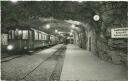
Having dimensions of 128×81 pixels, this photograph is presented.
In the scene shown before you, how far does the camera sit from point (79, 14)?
15.9 m

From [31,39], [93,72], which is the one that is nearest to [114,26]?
→ [93,72]

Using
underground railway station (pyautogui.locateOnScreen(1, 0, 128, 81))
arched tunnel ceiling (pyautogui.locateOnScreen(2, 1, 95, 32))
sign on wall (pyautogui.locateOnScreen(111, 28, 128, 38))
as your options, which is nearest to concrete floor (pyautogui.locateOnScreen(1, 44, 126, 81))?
underground railway station (pyautogui.locateOnScreen(1, 0, 128, 81))

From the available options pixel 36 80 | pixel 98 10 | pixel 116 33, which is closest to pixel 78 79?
pixel 36 80

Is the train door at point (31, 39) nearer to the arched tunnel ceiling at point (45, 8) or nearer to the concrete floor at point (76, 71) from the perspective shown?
the arched tunnel ceiling at point (45, 8)

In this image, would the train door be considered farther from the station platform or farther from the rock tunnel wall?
the rock tunnel wall

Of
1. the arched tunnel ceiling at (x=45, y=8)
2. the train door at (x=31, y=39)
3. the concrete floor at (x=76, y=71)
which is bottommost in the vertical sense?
the concrete floor at (x=76, y=71)

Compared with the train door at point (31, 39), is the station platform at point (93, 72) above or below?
below

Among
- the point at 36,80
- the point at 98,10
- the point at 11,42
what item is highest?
the point at 98,10

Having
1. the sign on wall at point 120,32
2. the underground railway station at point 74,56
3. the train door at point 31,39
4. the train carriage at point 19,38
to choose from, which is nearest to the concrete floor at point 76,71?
the underground railway station at point 74,56

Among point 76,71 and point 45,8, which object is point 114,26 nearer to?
point 76,71

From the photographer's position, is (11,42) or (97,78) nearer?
(97,78)

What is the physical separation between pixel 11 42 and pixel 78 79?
484 inches

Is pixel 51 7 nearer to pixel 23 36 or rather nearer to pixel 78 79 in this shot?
pixel 23 36

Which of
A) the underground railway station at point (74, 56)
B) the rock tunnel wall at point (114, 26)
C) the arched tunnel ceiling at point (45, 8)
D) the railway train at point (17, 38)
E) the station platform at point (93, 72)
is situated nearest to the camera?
the station platform at point (93, 72)
